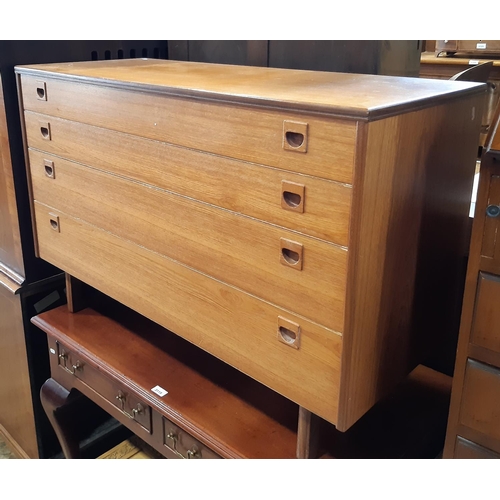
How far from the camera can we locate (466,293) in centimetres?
90

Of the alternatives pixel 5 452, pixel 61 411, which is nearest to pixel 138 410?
pixel 61 411

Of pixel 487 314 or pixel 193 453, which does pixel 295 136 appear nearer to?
pixel 487 314

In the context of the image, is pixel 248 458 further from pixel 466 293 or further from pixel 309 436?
pixel 466 293

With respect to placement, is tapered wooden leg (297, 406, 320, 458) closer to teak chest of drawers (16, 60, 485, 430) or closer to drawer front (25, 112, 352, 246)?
teak chest of drawers (16, 60, 485, 430)

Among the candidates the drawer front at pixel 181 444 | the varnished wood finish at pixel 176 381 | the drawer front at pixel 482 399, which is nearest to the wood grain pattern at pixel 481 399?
the drawer front at pixel 482 399

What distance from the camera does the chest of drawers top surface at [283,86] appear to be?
0.82 m

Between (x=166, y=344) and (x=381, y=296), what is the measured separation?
28.2 inches

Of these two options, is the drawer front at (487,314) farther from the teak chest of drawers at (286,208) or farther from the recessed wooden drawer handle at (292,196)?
the recessed wooden drawer handle at (292,196)

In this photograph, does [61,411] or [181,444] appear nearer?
[181,444]

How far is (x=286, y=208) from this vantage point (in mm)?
900

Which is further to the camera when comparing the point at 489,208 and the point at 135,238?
the point at 135,238

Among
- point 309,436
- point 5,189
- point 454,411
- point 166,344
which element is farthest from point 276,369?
point 5,189

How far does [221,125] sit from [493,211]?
0.42 metres

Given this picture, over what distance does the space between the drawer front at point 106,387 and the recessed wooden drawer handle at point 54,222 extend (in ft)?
1.03
